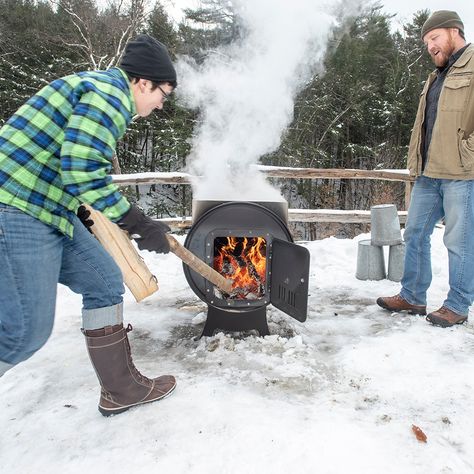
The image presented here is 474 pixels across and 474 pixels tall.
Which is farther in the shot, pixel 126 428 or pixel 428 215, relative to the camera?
pixel 428 215

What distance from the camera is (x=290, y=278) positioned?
8.66 ft

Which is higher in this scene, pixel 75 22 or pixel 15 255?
pixel 75 22

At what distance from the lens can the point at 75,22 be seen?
13.0 meters

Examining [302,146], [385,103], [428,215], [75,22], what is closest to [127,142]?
[75,22]

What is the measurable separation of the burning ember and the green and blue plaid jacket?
1451 mm

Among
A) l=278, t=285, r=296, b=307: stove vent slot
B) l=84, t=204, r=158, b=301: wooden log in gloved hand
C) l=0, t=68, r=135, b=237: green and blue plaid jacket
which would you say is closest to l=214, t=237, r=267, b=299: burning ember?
l=278, t=285, r=296, b=307: stove vent slot

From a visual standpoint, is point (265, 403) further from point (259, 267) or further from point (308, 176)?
point (308, 176)

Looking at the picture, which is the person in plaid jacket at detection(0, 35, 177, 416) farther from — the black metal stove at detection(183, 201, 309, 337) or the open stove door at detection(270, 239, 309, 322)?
the open stove door at detection(270, 239, 309, 322)

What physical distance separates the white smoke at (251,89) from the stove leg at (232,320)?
3.65 ft

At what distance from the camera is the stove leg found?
9.70 ft

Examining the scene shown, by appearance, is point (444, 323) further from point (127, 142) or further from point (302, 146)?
point (127, 142)

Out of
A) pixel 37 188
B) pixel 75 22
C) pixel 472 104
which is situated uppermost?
pixel 75 22

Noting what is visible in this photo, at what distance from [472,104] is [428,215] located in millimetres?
845

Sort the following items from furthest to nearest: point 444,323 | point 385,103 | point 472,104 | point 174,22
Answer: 1. point 385,103
2. point 174,22
3. point 444,323
4. point 472,104
